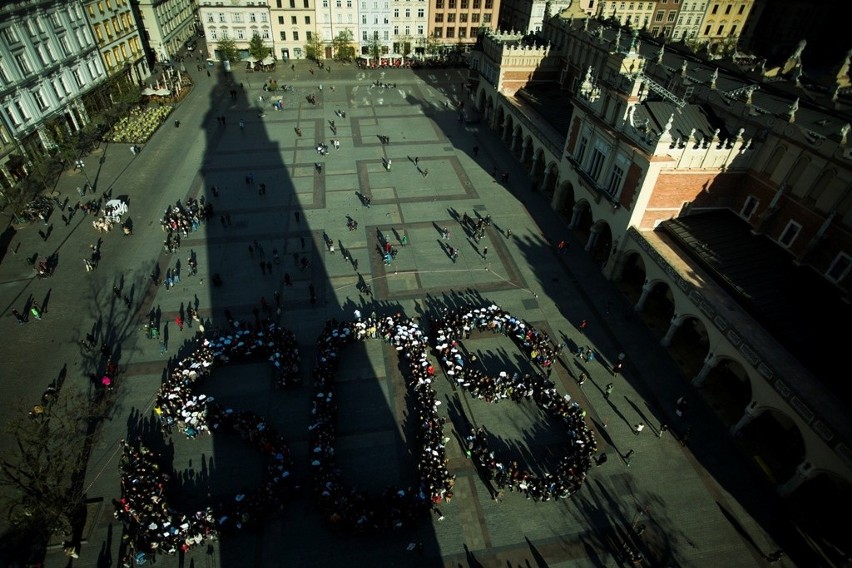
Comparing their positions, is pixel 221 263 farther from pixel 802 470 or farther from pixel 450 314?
pixel 802 470

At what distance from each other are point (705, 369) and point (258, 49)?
87.6m

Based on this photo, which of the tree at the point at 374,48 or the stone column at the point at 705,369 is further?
the tree at the point at 374,48

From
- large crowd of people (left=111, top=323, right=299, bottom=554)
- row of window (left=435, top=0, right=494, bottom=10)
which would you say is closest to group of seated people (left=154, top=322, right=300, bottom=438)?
large crowd of people (left=111, top=323, right=299, bottom=554)

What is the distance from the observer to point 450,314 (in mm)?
34750

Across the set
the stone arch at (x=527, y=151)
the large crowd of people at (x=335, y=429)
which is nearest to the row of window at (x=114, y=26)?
the large crowd of people at (x=335, y=429)

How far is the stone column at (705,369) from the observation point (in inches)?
1159

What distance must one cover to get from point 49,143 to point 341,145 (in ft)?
109

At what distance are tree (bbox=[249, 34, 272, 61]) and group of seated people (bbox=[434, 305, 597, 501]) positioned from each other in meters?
73.9

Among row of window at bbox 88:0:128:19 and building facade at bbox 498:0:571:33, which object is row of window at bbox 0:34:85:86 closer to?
row of window at bbox 88:0:128:19

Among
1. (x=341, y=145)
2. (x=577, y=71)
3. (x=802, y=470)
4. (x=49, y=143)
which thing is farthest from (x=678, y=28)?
(x=49, y=143)

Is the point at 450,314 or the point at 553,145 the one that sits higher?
the point at 553,145

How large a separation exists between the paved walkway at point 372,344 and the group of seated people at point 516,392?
857 millimetres

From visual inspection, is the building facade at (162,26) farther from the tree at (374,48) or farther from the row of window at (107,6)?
the tree at (374,48)

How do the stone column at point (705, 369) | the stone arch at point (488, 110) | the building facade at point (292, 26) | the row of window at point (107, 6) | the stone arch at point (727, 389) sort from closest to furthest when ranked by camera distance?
1. the stone column at point (705, 369)
2. the stone arch at point (727, 389)
3. the row of window at point (107, 6)
4. the stone arch at point (488, 110)
5. the building facade at point (292, 26)
